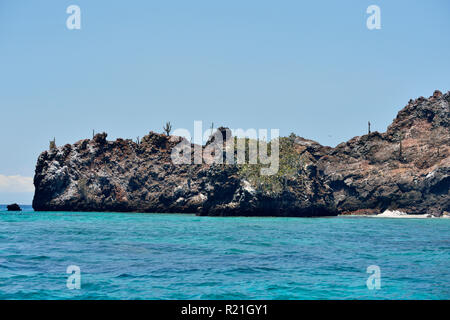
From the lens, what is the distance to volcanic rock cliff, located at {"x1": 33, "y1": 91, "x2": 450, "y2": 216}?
10312 cm

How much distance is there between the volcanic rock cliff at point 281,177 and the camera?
10312cm

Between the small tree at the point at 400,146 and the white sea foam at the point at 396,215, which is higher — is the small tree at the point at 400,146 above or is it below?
above

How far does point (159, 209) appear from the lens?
127375mm

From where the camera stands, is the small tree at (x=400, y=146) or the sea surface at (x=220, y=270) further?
the small tree at (x=400, y=146)

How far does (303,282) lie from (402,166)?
10541 centimetres

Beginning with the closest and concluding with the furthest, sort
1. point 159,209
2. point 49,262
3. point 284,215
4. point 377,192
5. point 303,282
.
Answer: point 303,282
point 49,262
point 284,215
point 377,192
point 159,209

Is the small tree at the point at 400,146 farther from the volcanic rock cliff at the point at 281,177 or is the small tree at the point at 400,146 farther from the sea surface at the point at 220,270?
the sea surface at the point at 220,270

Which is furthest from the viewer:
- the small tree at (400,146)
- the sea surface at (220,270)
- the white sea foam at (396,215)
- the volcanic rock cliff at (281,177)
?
the small tree at (400,146)

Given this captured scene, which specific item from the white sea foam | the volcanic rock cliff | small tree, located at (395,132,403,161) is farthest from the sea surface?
small tree, located at (395,132,403,161)

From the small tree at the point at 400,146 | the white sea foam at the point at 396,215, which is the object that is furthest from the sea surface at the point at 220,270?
the small tree at the point at 400,146

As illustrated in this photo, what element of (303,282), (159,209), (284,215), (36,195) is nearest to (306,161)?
(284,215)

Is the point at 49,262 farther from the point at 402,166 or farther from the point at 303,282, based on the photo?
the point at 402,166

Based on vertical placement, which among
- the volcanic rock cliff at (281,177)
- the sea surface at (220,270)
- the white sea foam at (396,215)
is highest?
the volcanic rock cliff at (281,177)

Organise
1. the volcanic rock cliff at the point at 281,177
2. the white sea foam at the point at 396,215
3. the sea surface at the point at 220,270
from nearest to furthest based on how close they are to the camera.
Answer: the sea surface at the point at 220,270, the volcanic rock cliff at the point at 281,177, the white sea foam at the point at 396,215
